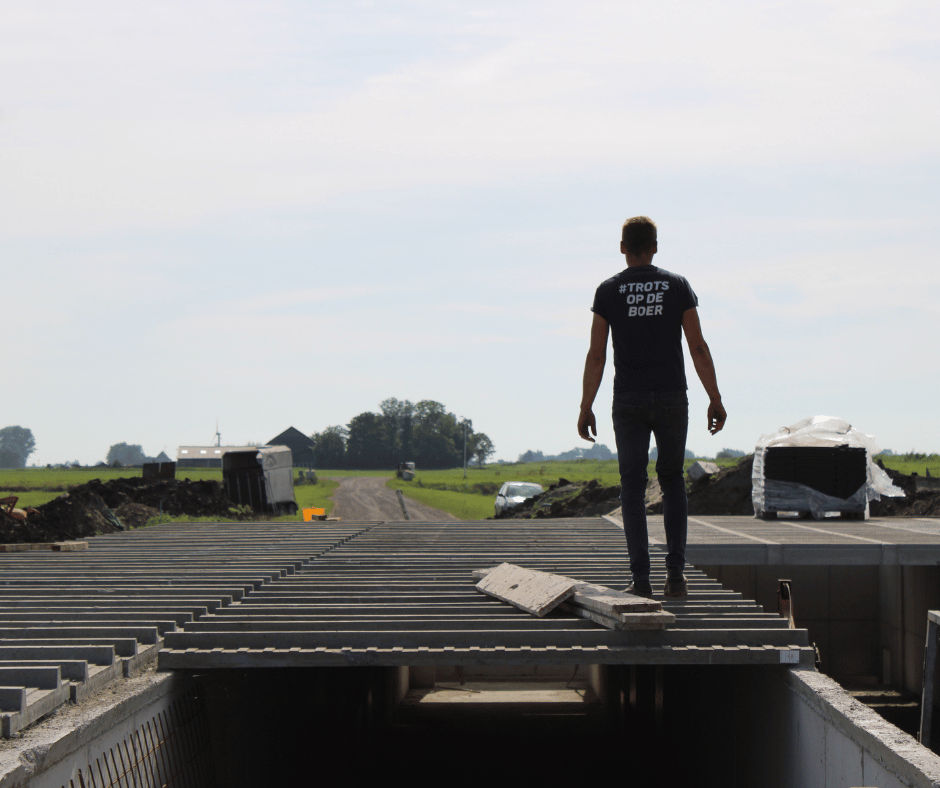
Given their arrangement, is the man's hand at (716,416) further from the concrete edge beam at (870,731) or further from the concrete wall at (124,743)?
the concrete wall at (124,743)

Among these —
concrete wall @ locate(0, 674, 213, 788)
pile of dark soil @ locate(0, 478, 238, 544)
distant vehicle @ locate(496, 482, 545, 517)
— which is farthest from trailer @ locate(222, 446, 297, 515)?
concrete wall @ locate(0, 674, 213, 788)

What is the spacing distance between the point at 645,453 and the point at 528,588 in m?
1.17

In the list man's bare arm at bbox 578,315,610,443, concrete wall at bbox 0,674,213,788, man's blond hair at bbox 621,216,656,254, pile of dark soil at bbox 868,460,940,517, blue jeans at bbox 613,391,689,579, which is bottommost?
pile of dark soil at bbox 868,460,940,517

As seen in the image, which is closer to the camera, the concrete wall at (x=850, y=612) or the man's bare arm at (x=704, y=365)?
the man's bare arm at (x=704, y=365)

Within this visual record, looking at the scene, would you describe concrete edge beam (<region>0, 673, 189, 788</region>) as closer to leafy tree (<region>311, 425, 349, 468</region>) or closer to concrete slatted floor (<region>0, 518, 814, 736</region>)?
concrete slatted floor (<region>0, 518, 814, 736</region>)

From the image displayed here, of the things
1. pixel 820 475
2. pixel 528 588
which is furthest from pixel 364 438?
pixel 528 588

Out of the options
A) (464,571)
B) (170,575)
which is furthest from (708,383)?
(170,575)

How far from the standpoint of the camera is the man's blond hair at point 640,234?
501 centimetres

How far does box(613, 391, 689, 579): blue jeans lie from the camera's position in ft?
16.2

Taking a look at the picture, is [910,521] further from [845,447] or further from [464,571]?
[464,571]

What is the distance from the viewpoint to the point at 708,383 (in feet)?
16.5

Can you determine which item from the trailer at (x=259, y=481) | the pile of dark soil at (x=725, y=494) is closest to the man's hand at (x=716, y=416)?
the pile of dark soil at (x=725, y=494)

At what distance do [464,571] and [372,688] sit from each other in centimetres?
445

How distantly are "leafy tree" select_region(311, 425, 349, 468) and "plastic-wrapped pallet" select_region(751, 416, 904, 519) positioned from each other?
431 ft
